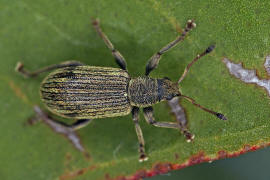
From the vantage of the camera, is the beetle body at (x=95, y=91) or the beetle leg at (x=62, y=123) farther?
the beetle leg at (x=62, y=123)

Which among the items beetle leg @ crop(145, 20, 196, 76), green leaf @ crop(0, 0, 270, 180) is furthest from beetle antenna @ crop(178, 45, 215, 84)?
beetle leg @ crop(145, 20, 196, 76)

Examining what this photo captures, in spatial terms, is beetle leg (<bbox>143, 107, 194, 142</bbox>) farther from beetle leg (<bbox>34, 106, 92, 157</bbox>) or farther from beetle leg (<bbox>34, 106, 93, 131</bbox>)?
beetle leg (<bbox>34, 106, 92, 157</bbox>)

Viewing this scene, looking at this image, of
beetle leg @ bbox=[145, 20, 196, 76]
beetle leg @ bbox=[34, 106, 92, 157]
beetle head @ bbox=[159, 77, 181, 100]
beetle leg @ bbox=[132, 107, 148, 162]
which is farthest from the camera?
beetle leg @ bbox=[34, 106, 92, 157]

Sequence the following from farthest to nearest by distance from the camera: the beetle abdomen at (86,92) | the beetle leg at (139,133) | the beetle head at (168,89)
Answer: the beetle leg at (139,133) → the beetle head at (168,89) → the beetle abdomen at (86,92)

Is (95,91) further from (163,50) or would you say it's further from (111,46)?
(163,50)

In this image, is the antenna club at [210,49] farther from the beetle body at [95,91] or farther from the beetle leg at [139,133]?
the beetle leg at [139,133]

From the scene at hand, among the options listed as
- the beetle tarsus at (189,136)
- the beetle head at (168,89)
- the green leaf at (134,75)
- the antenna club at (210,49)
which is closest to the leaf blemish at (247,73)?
the green leaf at (134,75)

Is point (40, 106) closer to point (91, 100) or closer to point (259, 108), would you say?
point (91, 100)
